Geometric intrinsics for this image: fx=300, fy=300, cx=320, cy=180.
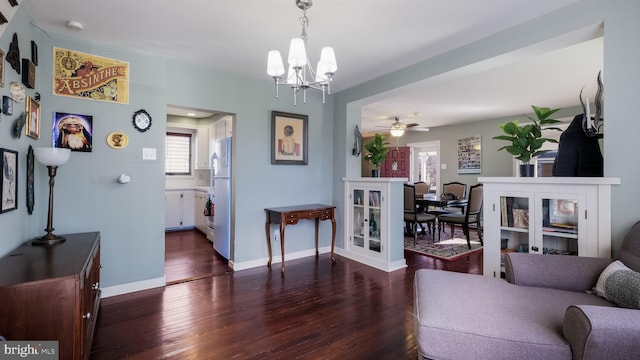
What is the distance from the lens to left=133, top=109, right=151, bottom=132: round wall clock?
9.75 feet

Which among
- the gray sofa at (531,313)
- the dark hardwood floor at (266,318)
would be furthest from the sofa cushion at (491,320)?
the dark hardwood floor at (266,318)

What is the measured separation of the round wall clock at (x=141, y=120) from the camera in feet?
9.75

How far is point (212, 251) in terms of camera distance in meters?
4.48

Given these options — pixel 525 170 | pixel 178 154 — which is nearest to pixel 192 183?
pixel 178 154

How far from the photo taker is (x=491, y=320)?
4.60 feet

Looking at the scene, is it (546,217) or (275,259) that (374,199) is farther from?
(546,217)

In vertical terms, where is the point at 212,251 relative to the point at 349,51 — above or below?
below

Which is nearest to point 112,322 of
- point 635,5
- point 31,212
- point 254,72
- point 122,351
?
point 122,351

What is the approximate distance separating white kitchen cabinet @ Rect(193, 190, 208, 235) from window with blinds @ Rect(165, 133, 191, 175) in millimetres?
655

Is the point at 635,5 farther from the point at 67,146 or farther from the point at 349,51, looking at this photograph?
the point at 67,146

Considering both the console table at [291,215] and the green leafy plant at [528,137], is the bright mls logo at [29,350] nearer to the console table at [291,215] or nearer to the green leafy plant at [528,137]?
the console table at [291,215]

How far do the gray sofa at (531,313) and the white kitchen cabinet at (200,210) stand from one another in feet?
15.2

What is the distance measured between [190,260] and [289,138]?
2104 millimetres

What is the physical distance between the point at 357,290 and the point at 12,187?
2.81 m
